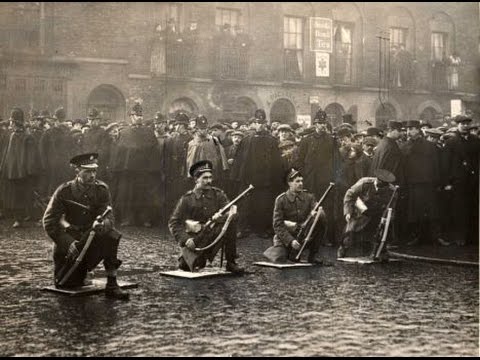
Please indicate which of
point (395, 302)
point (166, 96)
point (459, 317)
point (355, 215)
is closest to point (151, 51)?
point (166, 96)

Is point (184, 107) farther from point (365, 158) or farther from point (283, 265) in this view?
point (283, 265)

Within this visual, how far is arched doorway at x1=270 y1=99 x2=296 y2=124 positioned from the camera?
34.5 feet

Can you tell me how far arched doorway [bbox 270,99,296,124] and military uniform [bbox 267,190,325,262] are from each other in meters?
2.34

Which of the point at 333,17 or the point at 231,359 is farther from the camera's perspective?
the point at 333,17

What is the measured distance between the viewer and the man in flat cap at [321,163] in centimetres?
987

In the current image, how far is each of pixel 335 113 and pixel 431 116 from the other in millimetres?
1251

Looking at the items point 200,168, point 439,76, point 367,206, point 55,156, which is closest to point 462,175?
point 439,76

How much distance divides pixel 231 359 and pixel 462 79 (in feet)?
16.3

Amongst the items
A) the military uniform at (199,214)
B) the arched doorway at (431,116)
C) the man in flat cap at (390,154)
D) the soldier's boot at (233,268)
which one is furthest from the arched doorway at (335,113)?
the soldier's boot at (233,268)

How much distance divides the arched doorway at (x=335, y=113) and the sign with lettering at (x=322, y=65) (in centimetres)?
43

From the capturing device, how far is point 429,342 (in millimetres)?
5082

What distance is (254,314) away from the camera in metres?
5.83

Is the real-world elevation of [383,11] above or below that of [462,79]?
above

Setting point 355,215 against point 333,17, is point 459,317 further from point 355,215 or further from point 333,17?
point 333,17
